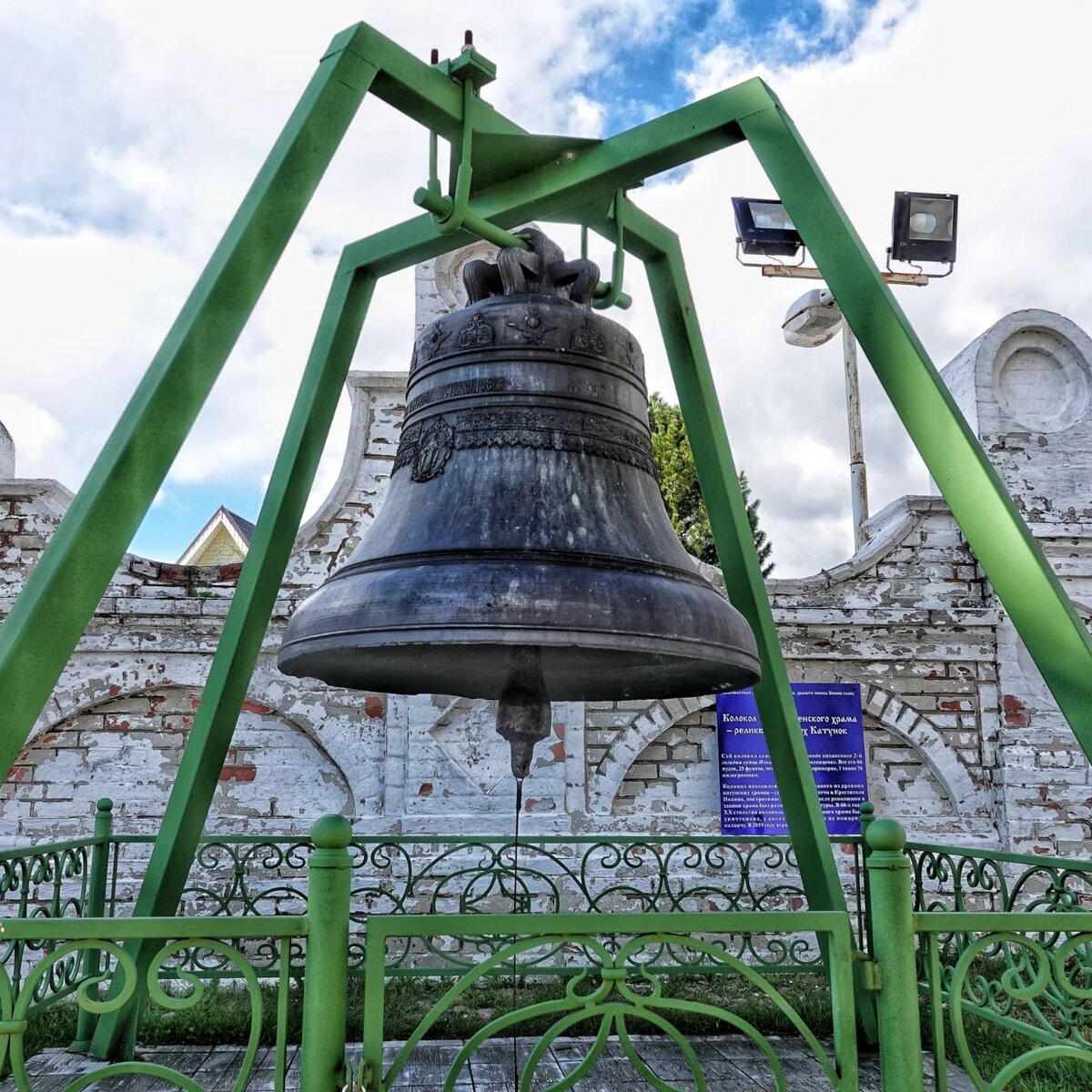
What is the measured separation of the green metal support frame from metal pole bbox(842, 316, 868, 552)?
24.1 feet

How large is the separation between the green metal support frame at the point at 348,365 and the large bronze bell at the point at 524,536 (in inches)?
15.9

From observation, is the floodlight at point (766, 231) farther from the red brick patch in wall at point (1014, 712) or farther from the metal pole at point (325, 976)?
the metal pole at point (325, 976)

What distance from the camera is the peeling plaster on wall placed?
18.2ft

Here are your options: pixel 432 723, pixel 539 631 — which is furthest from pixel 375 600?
pixel 432 723

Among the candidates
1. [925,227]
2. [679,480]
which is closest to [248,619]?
[925,227]

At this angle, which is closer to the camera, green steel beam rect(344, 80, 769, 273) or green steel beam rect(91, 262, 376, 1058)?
green steel beam rect(344, 80, 769, 273)

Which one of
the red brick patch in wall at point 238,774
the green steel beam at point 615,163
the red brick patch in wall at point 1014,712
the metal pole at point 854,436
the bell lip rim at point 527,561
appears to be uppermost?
the metal pole at point 854,436

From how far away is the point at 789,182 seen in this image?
2541 millimetres

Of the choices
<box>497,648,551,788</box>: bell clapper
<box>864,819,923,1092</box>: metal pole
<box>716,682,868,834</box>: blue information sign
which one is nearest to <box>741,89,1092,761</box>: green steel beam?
<box>864,819,923,1092</box>: metal pole

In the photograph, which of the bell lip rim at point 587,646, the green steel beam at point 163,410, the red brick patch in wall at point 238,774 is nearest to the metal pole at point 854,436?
the red brick patch in wall at point 238,774

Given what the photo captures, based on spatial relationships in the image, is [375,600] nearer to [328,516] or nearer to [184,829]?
[184,829]

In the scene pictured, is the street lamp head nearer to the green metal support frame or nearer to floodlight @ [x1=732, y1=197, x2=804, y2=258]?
floodlight @ [x1=732, y1=197, x2=804, y2=258]

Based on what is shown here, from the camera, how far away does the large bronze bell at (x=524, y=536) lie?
208 centimetres

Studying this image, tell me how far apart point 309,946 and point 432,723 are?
3.86 meters
